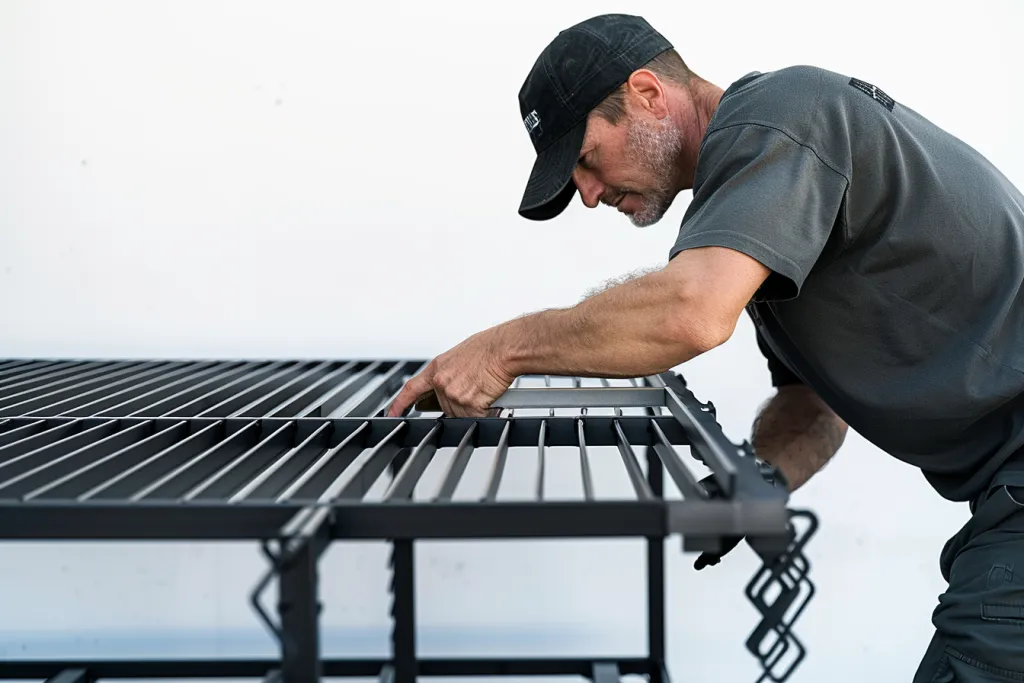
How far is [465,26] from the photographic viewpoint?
198 cm

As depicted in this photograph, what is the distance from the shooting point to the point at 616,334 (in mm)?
1019

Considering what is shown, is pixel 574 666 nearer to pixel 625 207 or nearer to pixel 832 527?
pixel 625 207

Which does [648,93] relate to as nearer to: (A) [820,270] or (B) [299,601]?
(A) [820,270]

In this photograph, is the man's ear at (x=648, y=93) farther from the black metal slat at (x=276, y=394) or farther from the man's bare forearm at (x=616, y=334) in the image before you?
the black metal slat at (x=276, y=394)

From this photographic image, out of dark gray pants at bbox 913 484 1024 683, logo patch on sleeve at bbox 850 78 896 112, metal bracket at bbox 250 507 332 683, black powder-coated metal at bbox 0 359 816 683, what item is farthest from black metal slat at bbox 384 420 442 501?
dark gray pants at bbox 913 484 1024 683

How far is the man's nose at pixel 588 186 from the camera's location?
135 centimetres

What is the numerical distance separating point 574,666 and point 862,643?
1098mm

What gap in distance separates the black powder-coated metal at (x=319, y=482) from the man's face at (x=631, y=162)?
0.28m

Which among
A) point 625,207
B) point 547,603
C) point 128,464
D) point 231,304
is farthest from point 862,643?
point 128,464

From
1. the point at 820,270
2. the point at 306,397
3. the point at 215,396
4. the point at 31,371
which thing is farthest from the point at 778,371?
the point at 31,371

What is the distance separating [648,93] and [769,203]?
35cm

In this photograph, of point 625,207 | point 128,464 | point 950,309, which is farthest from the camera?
point 625,207

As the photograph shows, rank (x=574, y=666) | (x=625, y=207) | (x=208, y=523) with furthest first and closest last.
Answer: (x=625, y=207)
(x=574, y=666)
(x=208, y=523)

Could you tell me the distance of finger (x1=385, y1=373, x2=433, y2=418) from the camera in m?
1.16
